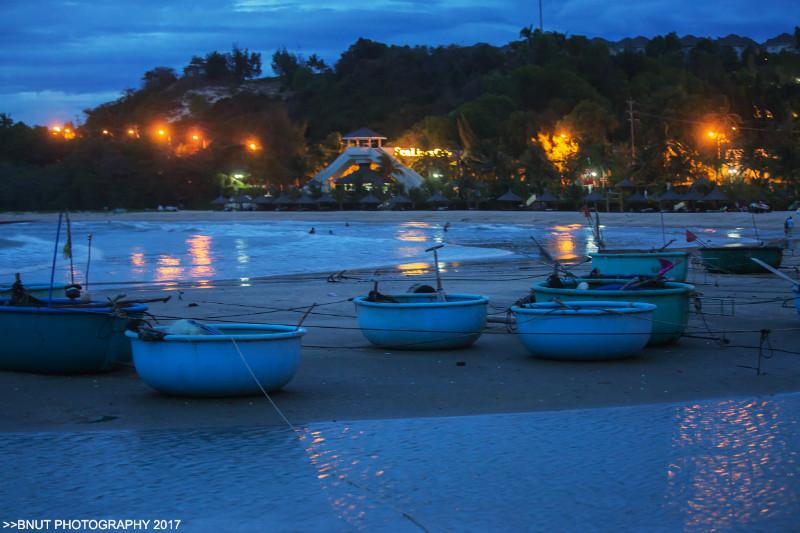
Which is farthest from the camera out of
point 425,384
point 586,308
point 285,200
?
point 285,200

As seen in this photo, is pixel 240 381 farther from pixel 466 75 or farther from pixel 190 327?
pixel 466 75

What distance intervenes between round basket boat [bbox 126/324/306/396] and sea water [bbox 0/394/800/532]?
0.79 m

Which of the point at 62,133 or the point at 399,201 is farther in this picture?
the point at 62,133

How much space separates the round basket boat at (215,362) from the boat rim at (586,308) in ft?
9.14

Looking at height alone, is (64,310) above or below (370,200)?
above

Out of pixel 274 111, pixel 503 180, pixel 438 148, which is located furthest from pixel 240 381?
pixel 274 111

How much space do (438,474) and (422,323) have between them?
4.41m

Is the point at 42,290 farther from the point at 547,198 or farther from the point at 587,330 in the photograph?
the point at 547,198

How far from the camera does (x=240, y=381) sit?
26.5 ft

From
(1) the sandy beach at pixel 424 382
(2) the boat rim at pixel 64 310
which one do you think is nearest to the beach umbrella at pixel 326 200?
(1) the sandy beach at pixel 424 382

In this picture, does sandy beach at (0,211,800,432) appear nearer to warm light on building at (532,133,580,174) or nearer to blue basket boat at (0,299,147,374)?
blue basket boat at (0,299,147,374)

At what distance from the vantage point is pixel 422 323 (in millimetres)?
10570

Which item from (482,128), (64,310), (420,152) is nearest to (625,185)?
(482,128)

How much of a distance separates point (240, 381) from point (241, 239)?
37.0 meters
